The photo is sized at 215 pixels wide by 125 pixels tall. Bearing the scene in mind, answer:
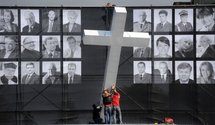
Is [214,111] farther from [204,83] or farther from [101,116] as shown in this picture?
[101,116]

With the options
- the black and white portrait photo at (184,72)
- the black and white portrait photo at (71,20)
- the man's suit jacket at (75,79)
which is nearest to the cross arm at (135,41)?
the black and white portrait photo at (184,72)

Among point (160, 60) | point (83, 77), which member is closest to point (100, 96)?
point (83, 77)

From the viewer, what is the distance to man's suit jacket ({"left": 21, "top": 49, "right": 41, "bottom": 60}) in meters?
18.7

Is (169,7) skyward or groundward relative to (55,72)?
skyward

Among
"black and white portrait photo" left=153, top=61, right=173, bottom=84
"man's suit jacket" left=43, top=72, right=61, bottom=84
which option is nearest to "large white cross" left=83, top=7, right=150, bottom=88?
"black and white portrait photo" left=153, top=61, right=173, bottom=84

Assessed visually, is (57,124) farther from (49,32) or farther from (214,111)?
(214,111)

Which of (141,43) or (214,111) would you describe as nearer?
(141,43)

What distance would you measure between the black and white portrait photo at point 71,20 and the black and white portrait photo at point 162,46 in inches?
98.2

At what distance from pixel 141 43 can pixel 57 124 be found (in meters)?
3.75

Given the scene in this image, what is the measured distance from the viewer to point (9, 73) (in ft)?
61.1

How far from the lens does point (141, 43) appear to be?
691 inches

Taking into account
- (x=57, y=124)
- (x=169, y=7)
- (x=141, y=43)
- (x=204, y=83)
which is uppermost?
(x=169, y=7)

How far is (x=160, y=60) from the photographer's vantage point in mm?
18906

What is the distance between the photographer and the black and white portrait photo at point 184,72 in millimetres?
18938
